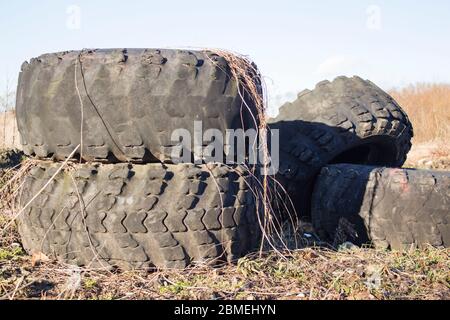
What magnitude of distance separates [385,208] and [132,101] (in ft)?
5.59

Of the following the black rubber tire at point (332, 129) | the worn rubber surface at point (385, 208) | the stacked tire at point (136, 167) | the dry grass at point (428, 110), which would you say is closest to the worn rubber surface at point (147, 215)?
the stacked tire at point (136, 167)

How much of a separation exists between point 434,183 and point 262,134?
111 centimetres

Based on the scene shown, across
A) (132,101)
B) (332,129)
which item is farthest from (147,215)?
(332,129)

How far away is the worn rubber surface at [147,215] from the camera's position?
2604 millimetres

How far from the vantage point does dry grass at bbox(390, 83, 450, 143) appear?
12289mm

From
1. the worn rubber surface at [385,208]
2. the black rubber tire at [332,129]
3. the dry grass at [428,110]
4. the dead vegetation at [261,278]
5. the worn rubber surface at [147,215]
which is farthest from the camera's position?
the dry grass at [428,110]

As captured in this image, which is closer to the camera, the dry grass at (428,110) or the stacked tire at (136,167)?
the stacked tire at (136,167)

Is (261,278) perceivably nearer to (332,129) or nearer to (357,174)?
(357,174)

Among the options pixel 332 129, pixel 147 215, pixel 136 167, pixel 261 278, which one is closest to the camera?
pixel 261 278

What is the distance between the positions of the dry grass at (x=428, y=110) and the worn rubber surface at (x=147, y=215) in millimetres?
9440

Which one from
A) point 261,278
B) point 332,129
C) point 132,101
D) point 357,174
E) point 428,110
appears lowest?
point 428,110

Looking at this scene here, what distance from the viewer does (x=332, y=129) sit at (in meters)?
4.24

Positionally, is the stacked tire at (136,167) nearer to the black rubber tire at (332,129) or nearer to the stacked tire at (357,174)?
the stacked tire at (357,174)
